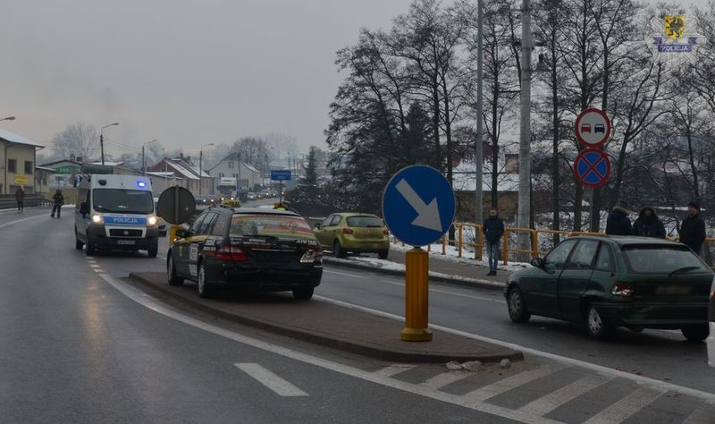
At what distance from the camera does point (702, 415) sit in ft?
23.6

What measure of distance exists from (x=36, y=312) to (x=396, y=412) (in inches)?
313

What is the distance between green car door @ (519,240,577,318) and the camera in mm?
12609

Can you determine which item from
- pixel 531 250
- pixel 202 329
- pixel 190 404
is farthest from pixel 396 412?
pixel 531 250

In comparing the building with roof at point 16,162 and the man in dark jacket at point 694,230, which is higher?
the building with roof at point 16,162

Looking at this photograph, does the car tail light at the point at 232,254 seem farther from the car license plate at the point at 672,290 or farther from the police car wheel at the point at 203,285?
the car license plate at the point at 672,290

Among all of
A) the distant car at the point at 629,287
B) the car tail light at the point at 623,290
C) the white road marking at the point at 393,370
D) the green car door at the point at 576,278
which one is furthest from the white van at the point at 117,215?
the white road marking at the point at 393,370

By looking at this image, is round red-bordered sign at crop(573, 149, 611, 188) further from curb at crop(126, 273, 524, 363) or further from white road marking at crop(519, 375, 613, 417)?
white road marking at crop(519, 375, 613, 417)

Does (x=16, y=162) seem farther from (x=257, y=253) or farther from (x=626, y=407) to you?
(x=626, y=407)

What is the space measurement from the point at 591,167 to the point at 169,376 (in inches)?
392

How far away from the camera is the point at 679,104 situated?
43812 mm

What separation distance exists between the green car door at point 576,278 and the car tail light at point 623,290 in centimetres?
57

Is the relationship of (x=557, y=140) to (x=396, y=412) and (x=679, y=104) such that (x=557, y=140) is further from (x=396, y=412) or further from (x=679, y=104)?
(x=396, y=412)

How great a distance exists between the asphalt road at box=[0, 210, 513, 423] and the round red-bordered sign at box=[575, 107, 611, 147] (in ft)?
25.0

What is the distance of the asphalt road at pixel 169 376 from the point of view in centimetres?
695
